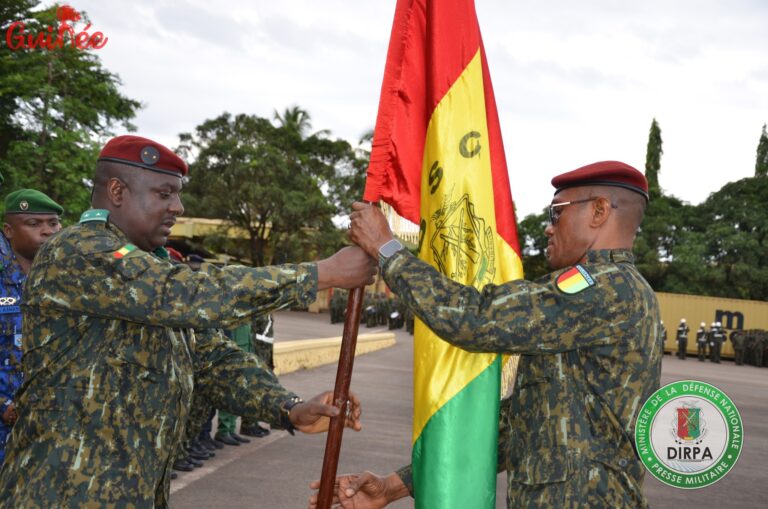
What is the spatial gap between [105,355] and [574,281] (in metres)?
1.53

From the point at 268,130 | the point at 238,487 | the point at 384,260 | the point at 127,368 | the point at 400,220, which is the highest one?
the point at 268,130

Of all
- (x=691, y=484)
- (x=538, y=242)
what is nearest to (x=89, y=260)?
(x=691, y=484)

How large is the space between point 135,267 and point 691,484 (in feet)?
6.20

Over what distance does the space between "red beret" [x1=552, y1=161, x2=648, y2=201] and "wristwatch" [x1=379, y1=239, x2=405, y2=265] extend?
0.67m

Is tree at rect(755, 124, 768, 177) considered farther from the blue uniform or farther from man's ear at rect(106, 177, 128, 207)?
man's ear at rect(106, 177, 128, 207)

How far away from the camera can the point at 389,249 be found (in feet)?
8.69

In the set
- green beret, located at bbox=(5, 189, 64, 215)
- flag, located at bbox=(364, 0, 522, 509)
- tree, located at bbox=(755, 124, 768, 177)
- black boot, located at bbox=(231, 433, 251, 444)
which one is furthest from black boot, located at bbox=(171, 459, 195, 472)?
tree, located at bbox=(755, 124, 768, 177)

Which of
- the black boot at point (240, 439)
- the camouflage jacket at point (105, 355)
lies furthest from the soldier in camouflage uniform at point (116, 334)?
the black boot at point (240, 439)

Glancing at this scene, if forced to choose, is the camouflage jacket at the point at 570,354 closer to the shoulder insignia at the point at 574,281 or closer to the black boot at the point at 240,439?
the shoulder insignia at the point at 574,281

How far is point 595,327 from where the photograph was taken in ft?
7.91

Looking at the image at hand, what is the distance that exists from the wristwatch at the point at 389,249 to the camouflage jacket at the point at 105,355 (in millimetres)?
277

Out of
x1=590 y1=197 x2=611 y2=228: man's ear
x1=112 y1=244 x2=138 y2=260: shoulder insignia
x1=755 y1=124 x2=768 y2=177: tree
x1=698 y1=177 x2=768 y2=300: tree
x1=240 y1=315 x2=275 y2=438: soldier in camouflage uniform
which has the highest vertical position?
x1=755 y1=124 x2=768 y2=177: tree

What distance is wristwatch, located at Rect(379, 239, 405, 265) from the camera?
A: 2.62m

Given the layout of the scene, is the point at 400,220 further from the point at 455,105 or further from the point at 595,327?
the point at 595,327
